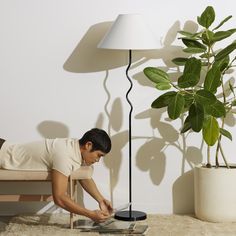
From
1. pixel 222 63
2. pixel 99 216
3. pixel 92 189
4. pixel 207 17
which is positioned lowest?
pixel 99 216

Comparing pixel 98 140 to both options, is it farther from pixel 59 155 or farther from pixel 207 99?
pixel 207 99

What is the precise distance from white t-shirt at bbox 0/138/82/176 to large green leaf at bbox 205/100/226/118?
2.68 feet

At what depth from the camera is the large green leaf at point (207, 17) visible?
4.43 meters

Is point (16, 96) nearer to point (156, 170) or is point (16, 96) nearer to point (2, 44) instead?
point (2, 44)

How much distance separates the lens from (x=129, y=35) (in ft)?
14.3

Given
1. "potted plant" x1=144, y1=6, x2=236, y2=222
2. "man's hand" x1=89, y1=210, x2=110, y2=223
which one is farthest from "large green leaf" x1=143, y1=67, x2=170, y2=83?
"man's hand" x1=89, y1=210, x2=110, y2=223

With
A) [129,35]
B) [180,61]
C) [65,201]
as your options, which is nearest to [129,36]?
[129,35]

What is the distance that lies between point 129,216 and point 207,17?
4.38 feet

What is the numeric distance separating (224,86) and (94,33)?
0.93m

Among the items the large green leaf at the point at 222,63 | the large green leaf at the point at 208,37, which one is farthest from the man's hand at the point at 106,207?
the large green leaf at the point at 208,37

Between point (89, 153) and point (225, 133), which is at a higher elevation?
point (225, 133)

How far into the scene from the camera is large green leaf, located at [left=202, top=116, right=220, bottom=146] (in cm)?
435

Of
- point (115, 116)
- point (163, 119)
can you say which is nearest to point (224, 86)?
point (163, 119)

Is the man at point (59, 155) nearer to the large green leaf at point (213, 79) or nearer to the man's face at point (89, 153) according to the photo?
the man's face at point (89, 153)
